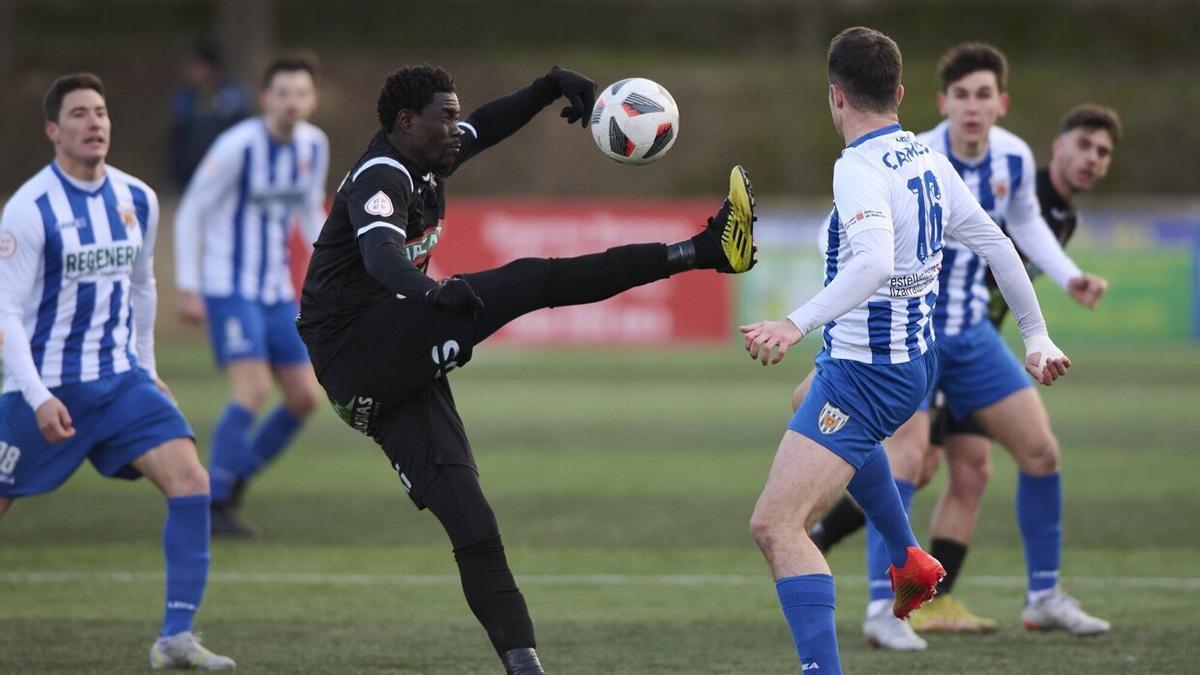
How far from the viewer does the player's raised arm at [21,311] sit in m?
6.18

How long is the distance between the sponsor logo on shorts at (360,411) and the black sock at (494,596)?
0.53 m

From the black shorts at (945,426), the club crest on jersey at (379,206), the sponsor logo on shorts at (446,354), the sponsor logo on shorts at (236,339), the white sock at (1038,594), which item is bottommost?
the white sock at (1038,594)

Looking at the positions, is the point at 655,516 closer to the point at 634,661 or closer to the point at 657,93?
the point at 634,661

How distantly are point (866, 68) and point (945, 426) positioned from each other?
8.81 feet

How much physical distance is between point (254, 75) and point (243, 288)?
21098 mm

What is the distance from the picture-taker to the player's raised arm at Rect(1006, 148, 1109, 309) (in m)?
7.38

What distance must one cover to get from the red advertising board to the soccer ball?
16.3 m

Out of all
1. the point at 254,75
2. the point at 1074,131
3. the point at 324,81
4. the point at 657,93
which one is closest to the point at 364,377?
the point at 657,93

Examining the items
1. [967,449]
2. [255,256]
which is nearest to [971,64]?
[967,449]

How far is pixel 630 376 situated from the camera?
19531 mm

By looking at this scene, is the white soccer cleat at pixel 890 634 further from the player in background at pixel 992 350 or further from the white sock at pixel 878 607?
the player in background at pixel 992 350

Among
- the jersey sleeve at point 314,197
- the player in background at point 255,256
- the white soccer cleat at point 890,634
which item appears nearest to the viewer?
the white soccer cleat at point 890,634

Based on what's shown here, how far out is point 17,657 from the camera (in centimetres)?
651

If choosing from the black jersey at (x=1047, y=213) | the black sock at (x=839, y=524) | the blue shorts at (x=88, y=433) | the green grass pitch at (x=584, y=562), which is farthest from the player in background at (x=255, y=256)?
the black jersey at (x=1047, y=213)
